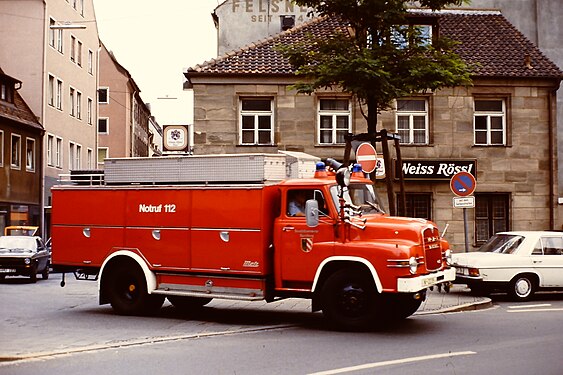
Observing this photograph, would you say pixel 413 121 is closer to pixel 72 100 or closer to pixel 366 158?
pixel 366 158

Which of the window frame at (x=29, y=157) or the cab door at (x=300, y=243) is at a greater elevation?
the window frame at (x=29, y=157)

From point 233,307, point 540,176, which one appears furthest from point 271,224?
point 540,176

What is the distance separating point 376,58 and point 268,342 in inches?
349

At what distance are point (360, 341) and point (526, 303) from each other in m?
7.64

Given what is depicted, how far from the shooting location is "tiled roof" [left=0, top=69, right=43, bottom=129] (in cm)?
4249

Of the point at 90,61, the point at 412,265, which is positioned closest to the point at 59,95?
the point at 90,61

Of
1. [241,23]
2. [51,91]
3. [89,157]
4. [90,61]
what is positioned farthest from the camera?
[90,61]

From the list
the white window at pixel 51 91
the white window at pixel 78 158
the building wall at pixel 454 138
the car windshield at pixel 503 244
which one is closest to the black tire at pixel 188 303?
the car windshield at pixel 503 244

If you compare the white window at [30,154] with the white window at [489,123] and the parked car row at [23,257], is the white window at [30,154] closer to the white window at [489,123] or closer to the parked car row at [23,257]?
the parked car row at [23,257]

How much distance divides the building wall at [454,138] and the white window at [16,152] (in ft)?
54.7

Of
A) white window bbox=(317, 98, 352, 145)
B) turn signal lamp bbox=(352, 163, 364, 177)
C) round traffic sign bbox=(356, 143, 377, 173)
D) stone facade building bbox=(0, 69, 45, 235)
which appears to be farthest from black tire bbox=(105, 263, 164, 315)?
stone facade building bbox=(0, 69, 45, 235)

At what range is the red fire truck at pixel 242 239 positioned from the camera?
13.4 m

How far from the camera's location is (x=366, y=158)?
18672 mm

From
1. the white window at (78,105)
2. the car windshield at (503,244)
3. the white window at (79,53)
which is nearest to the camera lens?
the car windshield at (503,244)
